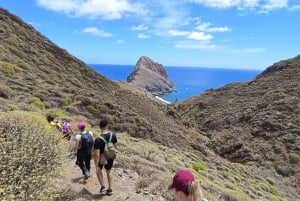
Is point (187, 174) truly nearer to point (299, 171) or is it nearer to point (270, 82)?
point (299, 171)

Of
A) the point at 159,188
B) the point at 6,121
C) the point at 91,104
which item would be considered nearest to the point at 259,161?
the point at 91,104

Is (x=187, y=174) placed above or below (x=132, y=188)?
above

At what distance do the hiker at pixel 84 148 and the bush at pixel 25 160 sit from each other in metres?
0.89

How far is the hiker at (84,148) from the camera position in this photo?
9.51 metres

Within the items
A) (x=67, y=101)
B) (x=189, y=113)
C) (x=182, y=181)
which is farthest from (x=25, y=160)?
(x=189, y=113)

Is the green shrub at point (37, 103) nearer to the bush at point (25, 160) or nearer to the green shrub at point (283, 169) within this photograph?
the bush at point (25, 160)

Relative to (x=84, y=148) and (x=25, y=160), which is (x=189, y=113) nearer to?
(x=84, y=148)

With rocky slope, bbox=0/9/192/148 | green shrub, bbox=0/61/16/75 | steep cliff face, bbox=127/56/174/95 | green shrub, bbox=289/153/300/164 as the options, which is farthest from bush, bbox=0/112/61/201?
steep cliff face, bbox=127/56/174/95

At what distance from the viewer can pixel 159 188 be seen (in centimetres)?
973

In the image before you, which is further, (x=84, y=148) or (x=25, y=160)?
(x=84, y=148)

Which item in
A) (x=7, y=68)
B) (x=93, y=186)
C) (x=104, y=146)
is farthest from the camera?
(x=7, y=68)

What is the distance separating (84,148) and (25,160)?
114 inches

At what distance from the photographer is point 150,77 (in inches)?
6235

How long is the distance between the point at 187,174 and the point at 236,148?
34096 millimetres
